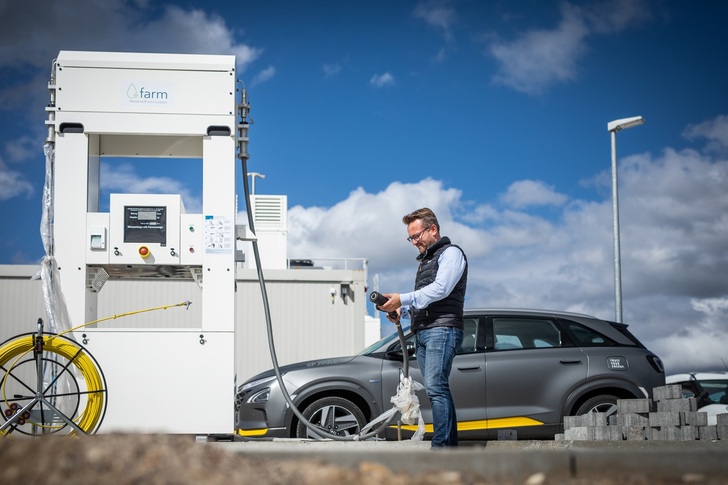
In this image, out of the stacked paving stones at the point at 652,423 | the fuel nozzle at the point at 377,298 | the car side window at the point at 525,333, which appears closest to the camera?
the fuel nozzle at the point at 377,298

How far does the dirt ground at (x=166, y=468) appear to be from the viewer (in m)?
2.61

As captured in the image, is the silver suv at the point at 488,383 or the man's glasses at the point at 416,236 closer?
the man's glasses at the point at 416,236

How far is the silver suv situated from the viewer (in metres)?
9.17

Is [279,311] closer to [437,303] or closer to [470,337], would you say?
[470,337]

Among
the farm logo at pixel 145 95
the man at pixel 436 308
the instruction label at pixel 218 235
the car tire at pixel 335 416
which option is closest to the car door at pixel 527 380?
the car tire at pixel 335 416

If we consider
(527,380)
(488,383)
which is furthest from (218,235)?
(527,380)

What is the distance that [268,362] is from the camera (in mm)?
18406

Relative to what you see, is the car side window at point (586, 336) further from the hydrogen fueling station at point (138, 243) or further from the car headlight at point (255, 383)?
the hydrogen fueling station at point (138, 243)

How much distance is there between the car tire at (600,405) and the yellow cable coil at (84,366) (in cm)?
515

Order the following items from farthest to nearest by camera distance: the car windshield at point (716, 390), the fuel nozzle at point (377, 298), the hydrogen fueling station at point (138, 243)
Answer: the car windshield at point (716, 390)
the hydrogen fueling station at point (138, 243)
the fuel nozzle at point (377, 298)

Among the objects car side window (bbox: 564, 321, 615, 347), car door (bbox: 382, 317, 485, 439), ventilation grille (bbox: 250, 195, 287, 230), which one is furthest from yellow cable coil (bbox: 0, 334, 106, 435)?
ventilation grille (bbox: 250, 195, 287, 230)

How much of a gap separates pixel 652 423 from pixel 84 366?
5643 mm

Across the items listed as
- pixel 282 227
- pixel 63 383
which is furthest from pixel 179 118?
pixel 282 227

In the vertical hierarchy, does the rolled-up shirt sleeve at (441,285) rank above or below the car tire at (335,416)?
above
